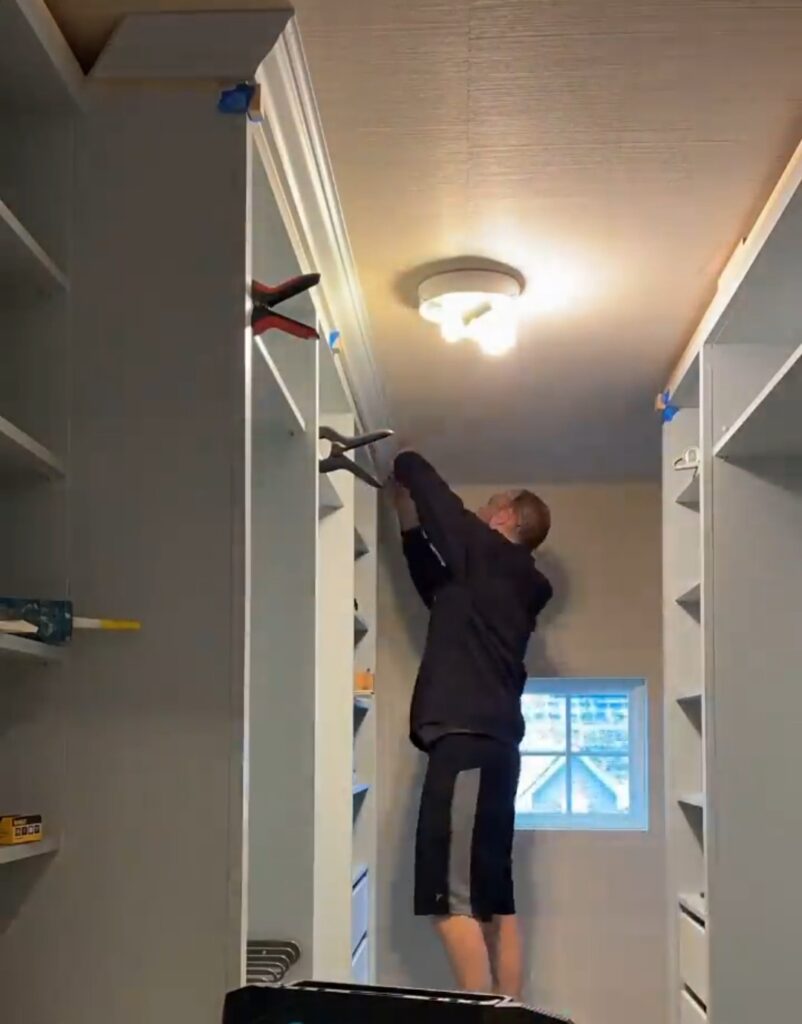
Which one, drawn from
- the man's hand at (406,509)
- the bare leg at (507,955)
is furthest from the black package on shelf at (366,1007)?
the man's hand at (406,509)

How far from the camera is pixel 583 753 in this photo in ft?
15.7

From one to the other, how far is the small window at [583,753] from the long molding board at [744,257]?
→ 1.89m

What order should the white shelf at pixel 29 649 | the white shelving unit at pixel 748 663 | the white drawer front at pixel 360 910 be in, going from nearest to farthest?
the white shelf at pixel 29 649 < the white shelving unit at pixel 748 663 < the white drawer front at pixel 360 910

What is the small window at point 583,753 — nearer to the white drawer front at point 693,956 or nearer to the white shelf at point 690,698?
the white shelf at point 690,698

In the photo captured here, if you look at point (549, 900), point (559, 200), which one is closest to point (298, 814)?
point (559, 200)

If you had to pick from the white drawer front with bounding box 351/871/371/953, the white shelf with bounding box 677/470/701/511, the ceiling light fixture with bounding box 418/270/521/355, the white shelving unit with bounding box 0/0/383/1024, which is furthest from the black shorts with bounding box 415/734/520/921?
the white shelving unit with bounding box 0/0/383/1024

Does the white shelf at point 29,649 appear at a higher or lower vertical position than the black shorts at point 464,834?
higher

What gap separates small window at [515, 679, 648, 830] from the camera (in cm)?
471

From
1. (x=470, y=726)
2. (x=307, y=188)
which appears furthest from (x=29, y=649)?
(x=470, y=726)

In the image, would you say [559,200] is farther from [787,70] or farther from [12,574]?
[12,574]

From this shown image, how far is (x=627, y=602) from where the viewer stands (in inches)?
185

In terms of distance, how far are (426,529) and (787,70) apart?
1.96 metres

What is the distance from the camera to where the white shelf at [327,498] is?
3.12 m

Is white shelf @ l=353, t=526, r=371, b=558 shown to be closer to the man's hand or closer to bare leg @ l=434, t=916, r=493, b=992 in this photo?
the man's hand
